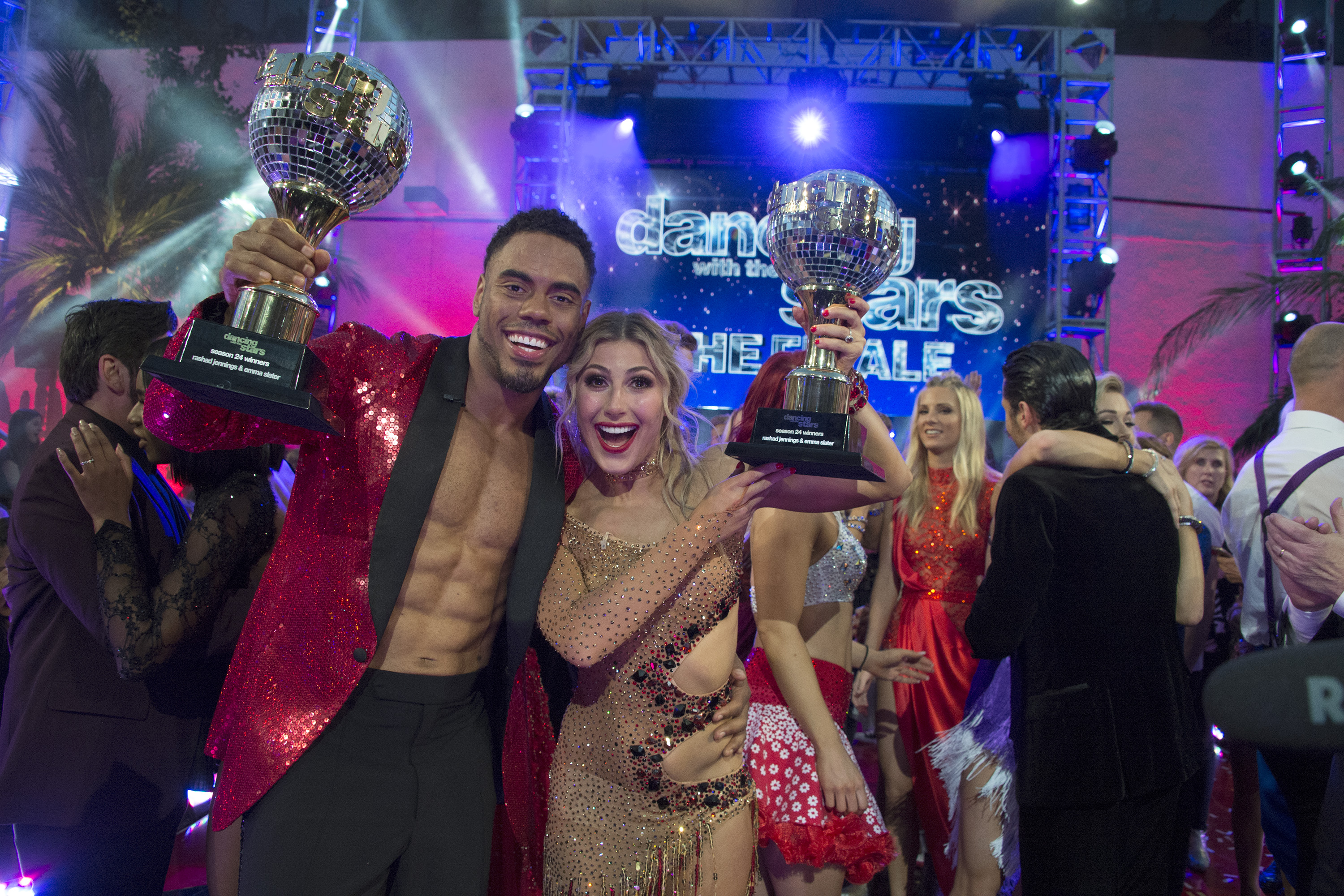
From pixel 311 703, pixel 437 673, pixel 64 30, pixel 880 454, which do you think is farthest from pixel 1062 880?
pixel 64 30

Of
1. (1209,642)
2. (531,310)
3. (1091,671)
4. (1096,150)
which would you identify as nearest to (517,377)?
(531,310)

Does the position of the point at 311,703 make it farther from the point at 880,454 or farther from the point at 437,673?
the point at 880,454

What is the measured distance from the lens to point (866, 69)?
8773 millimetres

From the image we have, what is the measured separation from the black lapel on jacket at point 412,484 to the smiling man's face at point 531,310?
14 centimetres

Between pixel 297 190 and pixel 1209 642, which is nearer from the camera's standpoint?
pixel 297 190

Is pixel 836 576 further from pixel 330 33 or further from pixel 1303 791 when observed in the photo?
pixel 330 33

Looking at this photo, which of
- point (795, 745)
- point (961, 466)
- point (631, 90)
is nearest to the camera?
point (795, 745)

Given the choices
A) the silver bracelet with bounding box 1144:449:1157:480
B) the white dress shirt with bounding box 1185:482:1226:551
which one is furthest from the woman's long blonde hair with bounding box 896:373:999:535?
the silver bracelet with bounding box 1144:449:1157:480

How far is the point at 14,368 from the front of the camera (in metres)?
12.3

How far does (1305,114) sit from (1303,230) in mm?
1706

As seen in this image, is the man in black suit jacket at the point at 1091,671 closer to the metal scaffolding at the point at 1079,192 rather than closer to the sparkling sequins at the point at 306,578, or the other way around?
the sparkling sequins at the point at 306,578

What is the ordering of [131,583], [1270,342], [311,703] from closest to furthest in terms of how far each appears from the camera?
1. [311,703]
2. [131,583]
3. [1270,342]

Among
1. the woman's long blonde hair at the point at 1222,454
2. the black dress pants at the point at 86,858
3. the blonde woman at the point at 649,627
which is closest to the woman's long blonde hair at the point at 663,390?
the blonde woman at the point at 649,627

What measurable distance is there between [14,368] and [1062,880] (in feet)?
50.4
